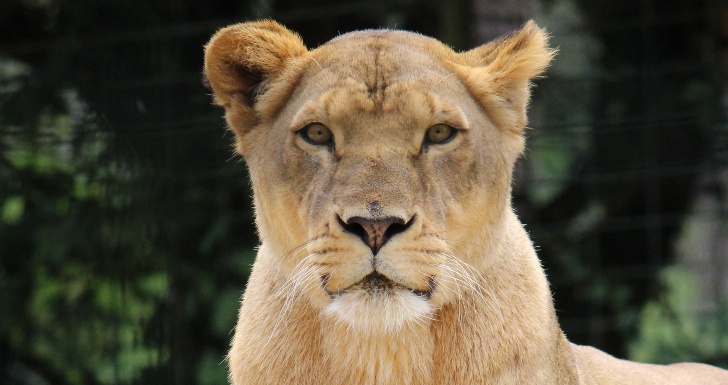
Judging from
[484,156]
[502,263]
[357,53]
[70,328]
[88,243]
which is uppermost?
[357,53]

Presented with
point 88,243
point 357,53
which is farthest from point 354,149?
point 88,243

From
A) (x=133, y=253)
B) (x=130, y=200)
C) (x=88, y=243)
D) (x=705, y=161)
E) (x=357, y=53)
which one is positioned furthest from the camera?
(x=705, y=161)

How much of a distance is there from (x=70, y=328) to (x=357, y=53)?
180cm

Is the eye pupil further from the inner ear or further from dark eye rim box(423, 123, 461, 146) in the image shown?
the inner ear

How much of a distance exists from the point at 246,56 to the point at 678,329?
6.62 ft

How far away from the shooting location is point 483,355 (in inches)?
58.0

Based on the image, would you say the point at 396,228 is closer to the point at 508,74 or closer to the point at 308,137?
the point at 308,137

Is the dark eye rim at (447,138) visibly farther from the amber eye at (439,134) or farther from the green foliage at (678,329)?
the green foliage at (678,329)

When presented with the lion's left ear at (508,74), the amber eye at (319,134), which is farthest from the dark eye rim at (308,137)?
the lion's left ear at (508,74)

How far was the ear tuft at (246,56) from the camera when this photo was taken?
5.11 ft

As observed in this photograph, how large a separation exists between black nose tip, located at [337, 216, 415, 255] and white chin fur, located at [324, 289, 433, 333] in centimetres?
7

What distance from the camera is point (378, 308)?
4.41 ft

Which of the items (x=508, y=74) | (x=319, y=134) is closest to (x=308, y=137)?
(x=319, y=134)

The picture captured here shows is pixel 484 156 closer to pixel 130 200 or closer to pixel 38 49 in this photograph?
pixel 130 200
